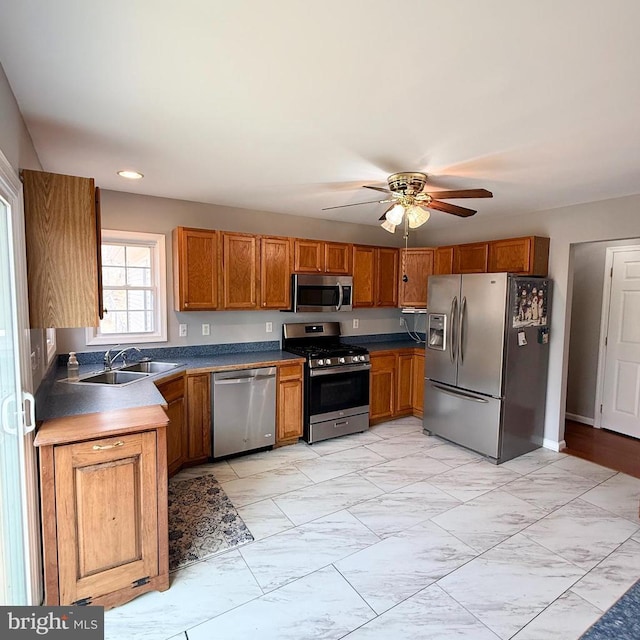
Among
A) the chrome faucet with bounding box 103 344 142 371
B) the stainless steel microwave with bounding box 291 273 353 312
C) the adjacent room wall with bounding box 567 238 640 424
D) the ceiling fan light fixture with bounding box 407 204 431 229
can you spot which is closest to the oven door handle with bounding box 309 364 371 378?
the stainless steel microwave with bounding box 291 273 353 312

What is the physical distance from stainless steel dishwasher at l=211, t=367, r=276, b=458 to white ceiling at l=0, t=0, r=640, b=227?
1786 millimetres

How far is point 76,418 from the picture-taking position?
1.97 m

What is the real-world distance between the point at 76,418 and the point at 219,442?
1680 millimetres

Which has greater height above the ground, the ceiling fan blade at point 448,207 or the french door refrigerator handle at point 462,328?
the ceiling fan blade at point 448,207

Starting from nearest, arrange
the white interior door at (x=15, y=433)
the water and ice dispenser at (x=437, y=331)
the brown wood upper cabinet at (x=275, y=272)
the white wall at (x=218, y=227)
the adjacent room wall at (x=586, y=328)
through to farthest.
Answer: the white interior door at (x=15, y=433), the white wall at (x=218, y=227), the brown wood upper cabinet at (x=275, y=272), the water and ice dispenser at (x=437, y=331), the adjacent room wall at (x=586, y=328)

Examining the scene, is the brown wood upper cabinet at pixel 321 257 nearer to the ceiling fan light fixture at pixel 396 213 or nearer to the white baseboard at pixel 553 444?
the ceiling fan light fixture at pixel 396 213

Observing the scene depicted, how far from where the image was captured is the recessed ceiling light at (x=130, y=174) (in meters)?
2.87

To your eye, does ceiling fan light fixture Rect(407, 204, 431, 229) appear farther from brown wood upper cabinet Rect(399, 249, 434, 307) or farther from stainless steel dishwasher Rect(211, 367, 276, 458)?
brown wood upper cabinet Rect(399, 249, 434, 307)

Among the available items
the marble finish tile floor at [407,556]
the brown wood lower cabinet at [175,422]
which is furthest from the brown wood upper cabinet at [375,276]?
the brown wood lower cabinet at [175,422]

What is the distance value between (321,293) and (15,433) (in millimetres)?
3035

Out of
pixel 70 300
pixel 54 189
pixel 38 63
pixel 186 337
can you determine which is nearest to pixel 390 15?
pixel 38 63

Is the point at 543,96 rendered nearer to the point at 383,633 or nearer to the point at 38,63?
the point at 38,63

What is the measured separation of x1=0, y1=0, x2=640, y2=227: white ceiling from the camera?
48.6 inches

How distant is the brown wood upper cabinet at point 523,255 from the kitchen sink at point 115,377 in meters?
3.60
